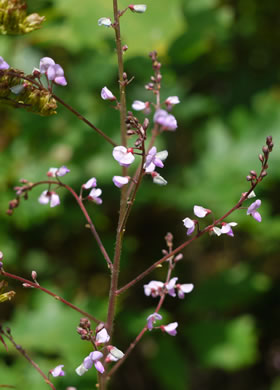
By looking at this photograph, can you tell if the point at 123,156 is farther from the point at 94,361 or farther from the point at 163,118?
the point at 94,361

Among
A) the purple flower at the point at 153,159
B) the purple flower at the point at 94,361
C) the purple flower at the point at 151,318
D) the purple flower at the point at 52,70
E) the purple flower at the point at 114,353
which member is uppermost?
the purple flower at the point at 52,70

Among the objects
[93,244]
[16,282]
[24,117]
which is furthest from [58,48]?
[16,282]

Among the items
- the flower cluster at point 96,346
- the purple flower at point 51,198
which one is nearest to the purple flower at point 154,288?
the flower cluster at point 96,346

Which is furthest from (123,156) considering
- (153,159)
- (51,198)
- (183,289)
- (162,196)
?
(162,196)

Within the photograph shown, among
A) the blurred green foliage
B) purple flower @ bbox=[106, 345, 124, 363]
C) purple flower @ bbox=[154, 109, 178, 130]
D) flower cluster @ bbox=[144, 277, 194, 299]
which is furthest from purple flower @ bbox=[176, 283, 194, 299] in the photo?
the blurred green foliage

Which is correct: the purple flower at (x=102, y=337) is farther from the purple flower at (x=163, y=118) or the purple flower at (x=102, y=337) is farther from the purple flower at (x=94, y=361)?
the purple flower at (x=163, y=118)

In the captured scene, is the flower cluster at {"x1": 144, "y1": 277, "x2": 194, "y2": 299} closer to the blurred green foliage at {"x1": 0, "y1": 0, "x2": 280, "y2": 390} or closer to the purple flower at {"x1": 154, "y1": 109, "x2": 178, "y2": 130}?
the purple flower at {"x1": 154, "y1": 109, "x2": 178, "y2": 130}

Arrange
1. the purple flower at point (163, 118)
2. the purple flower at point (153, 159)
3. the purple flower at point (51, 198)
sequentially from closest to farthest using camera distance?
the purple flower at point (163, 118)
the purple flower at point (153, 159)
the purple flower at point (51, 198)
